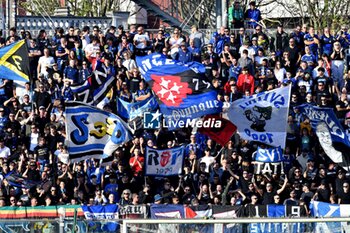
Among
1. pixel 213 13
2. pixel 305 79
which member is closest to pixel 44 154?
pixel 305 79

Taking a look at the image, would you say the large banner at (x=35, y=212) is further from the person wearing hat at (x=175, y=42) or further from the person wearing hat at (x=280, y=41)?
the person wearing hat at (x=280, y=41)

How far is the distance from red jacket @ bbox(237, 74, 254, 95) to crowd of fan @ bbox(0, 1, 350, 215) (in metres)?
0.02

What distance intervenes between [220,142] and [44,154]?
3900mm

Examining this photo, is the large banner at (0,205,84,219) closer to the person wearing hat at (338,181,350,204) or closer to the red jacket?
the person wearing hat at (338,181,350,204)

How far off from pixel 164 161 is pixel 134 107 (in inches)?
70.2

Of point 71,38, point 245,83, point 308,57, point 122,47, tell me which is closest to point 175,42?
point 122,47

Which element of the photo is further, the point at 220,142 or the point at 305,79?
the point at 305,79

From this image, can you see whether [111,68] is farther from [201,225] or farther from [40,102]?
[201,225]

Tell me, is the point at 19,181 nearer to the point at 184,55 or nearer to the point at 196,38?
the point at 184,55

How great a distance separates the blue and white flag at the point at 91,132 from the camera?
31.7 m

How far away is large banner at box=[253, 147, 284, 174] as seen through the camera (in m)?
32.5

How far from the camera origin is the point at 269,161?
32531 millimetres

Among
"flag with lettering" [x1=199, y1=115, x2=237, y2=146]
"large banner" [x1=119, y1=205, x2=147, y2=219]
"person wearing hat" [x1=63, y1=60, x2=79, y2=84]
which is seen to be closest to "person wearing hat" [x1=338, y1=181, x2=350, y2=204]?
"flag with lettering" [x1=199, y1=115, x2=237, y2=146]

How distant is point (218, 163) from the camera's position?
32.7 m
